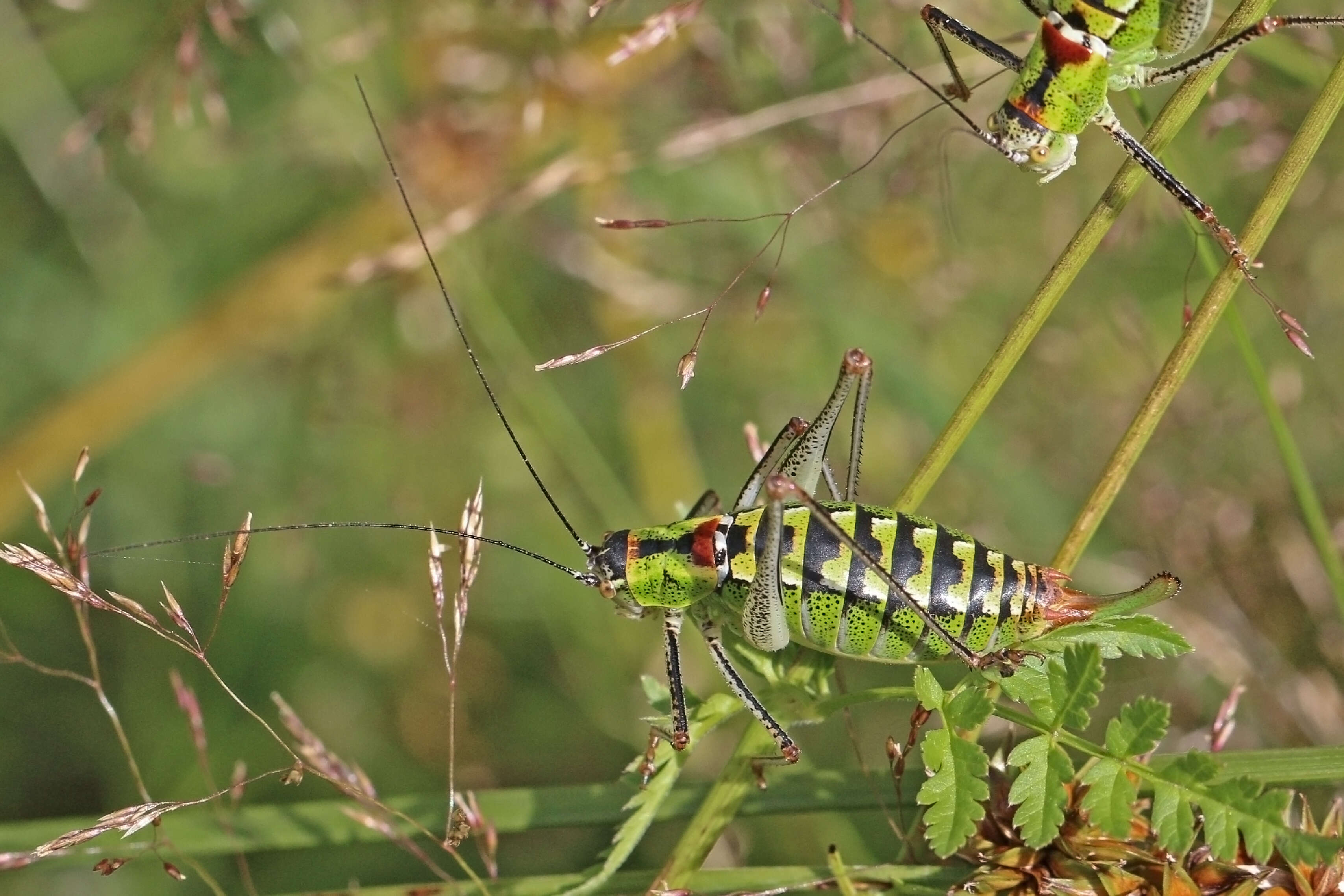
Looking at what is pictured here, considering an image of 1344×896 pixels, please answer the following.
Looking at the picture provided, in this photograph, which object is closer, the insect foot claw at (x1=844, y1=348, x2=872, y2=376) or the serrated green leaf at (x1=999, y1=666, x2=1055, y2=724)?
the serrated green leaf at (x1=999, y1=666, x2=1055, y2=724)

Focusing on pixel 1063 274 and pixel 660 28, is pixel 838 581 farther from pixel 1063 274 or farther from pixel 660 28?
pixel 660 28

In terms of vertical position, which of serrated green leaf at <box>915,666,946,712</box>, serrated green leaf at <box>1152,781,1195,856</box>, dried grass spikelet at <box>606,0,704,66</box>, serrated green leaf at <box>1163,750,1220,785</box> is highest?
dried grass spikelet at <box>606,0,704,66</box>

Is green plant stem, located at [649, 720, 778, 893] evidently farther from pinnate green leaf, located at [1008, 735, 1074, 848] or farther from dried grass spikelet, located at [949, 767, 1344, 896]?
pinnate green leaf, located at [1008, 735, 1074, 848]

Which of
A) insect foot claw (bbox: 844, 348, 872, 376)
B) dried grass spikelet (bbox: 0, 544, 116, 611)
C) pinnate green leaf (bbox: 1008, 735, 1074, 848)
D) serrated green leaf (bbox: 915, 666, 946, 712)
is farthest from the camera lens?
insect foot claw (bbox: 844, 348, 872, 376)

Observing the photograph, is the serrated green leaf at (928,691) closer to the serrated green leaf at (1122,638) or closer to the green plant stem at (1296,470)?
the serrated green leaf at (1122,638)

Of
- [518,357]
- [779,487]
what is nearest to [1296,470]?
[779,487]

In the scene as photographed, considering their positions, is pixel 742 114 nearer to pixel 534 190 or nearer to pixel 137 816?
pixel 534 190

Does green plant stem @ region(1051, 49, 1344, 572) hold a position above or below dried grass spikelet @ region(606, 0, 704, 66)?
below

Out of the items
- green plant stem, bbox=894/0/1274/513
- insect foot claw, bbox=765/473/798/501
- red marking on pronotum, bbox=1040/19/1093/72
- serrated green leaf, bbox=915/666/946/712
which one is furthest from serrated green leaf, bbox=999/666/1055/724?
red marking on pronotum, bbox=1040/19/1093/72
